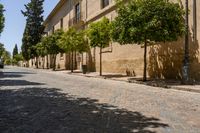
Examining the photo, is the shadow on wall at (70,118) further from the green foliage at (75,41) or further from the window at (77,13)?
the window at (77,13)

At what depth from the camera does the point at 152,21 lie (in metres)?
17.8

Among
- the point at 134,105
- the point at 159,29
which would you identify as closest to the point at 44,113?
the point at 134,105

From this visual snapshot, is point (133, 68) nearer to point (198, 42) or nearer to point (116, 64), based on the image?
point (116, 64)

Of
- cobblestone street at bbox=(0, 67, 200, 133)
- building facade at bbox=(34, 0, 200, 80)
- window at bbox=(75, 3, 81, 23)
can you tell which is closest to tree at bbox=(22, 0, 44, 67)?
building facade at bbox=(34, 0, 200, 80)

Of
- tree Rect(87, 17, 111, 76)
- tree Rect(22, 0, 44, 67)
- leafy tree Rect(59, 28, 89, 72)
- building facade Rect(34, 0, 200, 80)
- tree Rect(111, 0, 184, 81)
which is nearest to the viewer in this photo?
tree Rect(111, 0, 184, 81)

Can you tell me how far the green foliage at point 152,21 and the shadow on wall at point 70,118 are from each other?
884 cm

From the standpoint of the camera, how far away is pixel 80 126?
6.64 m

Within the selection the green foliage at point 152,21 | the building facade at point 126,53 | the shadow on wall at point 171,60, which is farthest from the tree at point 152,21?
the shadow on wall at point 171,60

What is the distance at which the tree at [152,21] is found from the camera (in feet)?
58.7

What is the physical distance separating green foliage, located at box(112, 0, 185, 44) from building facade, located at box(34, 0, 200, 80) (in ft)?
4.19

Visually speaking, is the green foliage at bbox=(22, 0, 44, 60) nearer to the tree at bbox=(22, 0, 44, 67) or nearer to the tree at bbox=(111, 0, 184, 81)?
the tree at bbox=(22, 0, 44, 67)

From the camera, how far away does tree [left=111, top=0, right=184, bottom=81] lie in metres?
17.9

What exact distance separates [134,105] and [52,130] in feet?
12.3

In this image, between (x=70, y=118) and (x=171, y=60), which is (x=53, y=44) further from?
(x=70, y=118)
